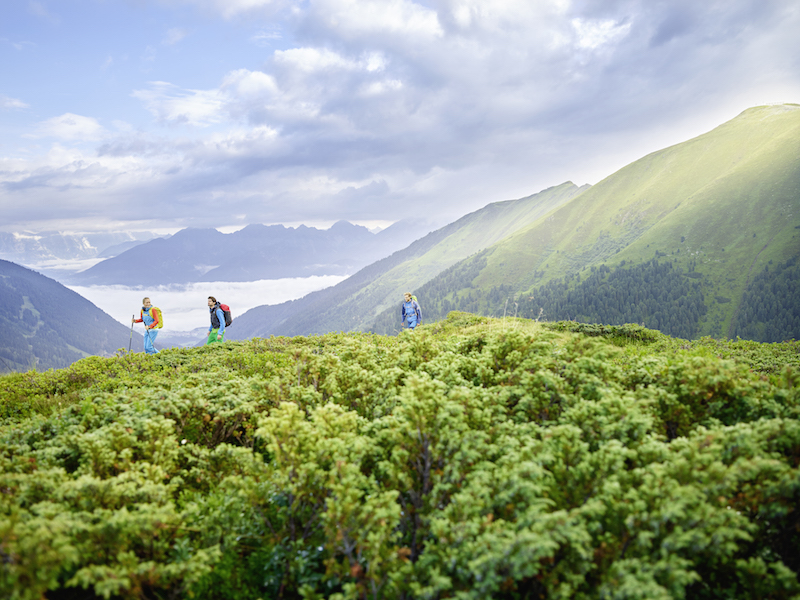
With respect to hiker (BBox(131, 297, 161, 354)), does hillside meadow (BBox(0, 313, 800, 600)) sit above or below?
below

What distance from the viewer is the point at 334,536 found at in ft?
12.8

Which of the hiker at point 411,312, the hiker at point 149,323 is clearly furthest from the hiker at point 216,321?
the hiker at point 411,312

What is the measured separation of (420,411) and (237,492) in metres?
2.34

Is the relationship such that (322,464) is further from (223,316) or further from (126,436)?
(223,316)

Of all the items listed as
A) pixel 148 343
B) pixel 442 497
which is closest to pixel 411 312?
pixel 148 343

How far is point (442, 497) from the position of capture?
4.29 meters

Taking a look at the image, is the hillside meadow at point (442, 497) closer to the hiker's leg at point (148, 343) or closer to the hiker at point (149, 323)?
the hiker's leg at point (148, 343)

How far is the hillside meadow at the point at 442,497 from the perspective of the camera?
3.28 m

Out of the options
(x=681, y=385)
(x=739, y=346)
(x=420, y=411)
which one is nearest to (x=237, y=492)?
(x=420, y=411)

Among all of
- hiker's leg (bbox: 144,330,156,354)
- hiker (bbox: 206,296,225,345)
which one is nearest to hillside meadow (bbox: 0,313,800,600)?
hiker (bbox: 206,296,225,345)

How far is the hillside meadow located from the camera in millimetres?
3283

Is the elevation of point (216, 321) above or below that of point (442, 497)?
above

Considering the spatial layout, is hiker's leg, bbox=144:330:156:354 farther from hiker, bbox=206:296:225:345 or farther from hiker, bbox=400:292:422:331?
hiker, bbox=400:292:422:331

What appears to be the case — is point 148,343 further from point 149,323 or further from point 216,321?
point 216,321
